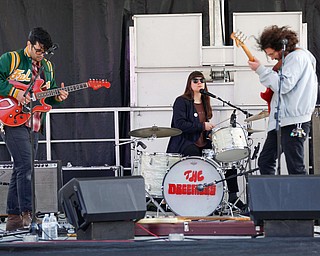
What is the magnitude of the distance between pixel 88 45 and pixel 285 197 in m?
3.61

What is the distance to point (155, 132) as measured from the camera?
5.93 metres

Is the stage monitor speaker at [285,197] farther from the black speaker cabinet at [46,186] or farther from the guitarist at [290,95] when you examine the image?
the black speaker cabinet at [46,186]

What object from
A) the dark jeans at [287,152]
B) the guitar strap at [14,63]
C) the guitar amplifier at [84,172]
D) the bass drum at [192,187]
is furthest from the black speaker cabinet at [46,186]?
the dark jeans at [287,152]

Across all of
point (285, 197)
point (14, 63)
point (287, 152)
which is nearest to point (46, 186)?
point (14, 63)

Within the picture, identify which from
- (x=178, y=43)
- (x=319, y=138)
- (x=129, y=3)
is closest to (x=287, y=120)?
(x=319, y=138)

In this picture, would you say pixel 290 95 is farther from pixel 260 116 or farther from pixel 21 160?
pixel 21 160

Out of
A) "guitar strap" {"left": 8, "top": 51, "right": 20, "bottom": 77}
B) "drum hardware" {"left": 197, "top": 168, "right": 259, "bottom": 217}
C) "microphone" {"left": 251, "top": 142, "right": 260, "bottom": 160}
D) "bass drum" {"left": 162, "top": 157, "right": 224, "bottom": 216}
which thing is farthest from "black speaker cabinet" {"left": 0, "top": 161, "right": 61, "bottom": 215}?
"microphone" {"left": 251, "top": 142, "right": 260, "bottom": 160}

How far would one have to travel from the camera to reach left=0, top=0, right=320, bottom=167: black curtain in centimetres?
674

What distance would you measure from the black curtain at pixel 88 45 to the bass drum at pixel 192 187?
2.81ft

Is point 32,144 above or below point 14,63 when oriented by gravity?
below

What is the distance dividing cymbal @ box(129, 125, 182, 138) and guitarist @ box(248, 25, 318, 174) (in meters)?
1.15

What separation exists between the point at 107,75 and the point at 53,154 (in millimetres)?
947

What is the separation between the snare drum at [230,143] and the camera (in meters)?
5.74

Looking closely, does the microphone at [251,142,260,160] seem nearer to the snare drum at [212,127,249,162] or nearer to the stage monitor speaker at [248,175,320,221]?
the snare drum at [212,127,249,162]
